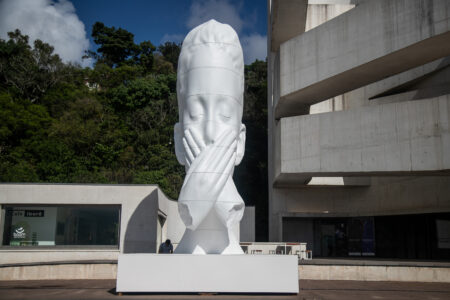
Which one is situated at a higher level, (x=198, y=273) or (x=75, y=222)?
(x=75, y=222)


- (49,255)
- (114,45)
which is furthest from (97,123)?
(49,255)

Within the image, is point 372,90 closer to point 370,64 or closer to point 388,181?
point 388,181

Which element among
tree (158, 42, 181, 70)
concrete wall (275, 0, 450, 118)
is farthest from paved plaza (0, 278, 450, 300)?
tree (158, 42, 181, 70)

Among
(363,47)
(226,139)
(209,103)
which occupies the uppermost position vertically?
(363,47)

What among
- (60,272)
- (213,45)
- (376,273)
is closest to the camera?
(213,45)

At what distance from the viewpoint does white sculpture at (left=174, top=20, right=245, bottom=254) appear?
346 inches

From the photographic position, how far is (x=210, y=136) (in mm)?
9172

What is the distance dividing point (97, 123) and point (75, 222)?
18.8 meters

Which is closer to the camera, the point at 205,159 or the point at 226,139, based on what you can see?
the point at 205,159

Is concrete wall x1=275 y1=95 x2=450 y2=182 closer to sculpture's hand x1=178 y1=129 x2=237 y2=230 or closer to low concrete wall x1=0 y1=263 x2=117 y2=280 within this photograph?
sculpture's hand x1=178 y1=129 x2=237 y2=230

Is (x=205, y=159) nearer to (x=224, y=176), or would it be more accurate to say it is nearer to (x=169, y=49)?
(x=224, y=176)

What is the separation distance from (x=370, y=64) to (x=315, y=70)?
7.96ft

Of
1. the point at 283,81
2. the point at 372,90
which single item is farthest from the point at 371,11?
the point at 372,90

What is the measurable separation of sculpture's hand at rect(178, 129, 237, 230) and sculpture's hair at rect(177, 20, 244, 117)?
4.39 feet
